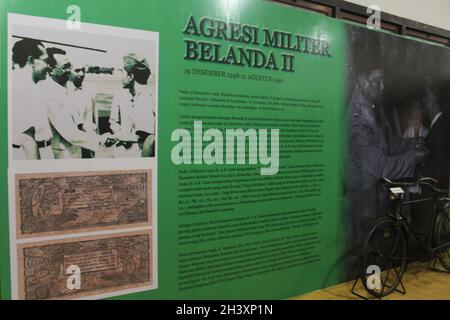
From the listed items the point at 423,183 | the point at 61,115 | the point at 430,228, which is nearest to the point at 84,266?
the point at 61,115

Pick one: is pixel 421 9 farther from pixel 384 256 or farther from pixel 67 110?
pixel 67 110

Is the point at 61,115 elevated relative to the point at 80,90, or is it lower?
lower

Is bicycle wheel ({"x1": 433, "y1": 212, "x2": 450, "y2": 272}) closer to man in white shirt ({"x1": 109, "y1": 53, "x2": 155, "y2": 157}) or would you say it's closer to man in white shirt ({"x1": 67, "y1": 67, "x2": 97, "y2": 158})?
man in white shirt ({"x1": 109, "y1": 53, "x2": 155, "y2": 157})

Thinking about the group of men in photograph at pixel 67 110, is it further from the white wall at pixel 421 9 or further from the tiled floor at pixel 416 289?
the white wall at pixel 421 9

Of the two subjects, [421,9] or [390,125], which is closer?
[390,125]

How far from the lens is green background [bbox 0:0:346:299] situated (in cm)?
213

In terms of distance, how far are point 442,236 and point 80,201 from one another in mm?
3541

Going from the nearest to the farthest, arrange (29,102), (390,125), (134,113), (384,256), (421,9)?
(29,102)
(134,113)
(384,256)
(390,125)
(421,9)

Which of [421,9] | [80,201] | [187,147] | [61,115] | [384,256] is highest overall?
[421,9]

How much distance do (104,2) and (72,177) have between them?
1021mm

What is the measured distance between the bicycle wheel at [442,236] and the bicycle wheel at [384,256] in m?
0.58

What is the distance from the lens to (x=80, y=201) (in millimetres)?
2223

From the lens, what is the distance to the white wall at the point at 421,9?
144 inches

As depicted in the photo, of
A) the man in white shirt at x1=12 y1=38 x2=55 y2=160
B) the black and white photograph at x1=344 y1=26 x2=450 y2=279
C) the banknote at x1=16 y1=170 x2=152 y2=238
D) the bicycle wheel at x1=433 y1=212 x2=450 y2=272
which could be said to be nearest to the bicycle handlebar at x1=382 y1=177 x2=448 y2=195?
the black and white photograph at x1=344 y1=26 x2=450 y2=279
